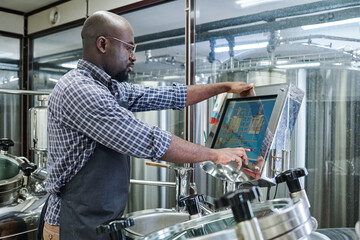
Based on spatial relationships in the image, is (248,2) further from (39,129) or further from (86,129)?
(39,129)

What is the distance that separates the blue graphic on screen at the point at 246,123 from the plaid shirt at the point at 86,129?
13.4 inches

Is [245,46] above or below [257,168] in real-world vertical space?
above

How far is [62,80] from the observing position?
1.41 m

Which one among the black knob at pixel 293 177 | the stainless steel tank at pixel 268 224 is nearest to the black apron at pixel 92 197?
the stainless steel tank at pixel 268 224

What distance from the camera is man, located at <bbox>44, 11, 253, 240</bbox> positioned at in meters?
1.28

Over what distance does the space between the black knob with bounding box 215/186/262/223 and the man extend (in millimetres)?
635

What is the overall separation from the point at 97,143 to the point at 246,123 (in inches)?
22.7

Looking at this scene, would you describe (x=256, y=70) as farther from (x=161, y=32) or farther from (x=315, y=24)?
(x=161, y=32)

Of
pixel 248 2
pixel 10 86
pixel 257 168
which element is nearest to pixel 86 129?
pixel 257 168

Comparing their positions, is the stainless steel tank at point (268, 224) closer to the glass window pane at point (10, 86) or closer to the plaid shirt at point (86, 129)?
the plaid shirt at point (86, 129)

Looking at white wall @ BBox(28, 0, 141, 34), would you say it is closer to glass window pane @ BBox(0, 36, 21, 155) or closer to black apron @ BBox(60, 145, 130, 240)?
glass window pane @ BBox(0, 36, 21, 155)

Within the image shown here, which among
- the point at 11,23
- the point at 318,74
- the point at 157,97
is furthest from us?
the point at 11,23

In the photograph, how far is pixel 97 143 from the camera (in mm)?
1386

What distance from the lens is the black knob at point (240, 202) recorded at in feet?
2.01
